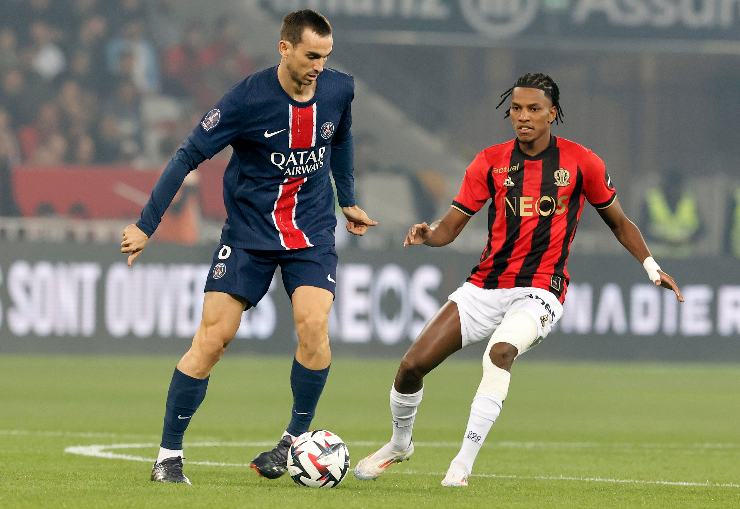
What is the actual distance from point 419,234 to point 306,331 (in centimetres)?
73

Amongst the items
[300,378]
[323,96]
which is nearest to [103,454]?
[300,378]

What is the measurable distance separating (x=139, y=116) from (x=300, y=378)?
540 inches

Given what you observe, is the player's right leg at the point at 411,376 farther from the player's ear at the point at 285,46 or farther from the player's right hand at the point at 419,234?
the player's ear at the point at 285,46

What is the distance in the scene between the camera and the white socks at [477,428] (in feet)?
22.5

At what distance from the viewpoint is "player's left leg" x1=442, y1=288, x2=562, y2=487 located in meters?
6.85

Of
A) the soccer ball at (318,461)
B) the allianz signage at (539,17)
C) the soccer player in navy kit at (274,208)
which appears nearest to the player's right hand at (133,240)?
the soccer player in navy kit at (274,208)

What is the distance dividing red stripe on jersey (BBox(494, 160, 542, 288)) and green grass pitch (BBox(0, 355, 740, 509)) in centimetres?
94

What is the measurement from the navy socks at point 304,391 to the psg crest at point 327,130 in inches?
39.4

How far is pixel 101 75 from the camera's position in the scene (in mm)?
20500

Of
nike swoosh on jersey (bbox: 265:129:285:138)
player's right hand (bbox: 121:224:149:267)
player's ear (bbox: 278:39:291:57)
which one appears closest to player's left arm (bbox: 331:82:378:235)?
nike swoosh on jersey (bbox: 265:129:285:138)

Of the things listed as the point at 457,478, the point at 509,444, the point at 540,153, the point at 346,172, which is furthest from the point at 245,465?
the point at 509,444

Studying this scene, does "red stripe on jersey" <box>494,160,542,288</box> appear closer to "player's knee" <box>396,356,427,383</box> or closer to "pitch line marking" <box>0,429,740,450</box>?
"player's knee" <box>396,356,427,383</box>

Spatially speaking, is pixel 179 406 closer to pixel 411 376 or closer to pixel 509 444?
pixel 411 376

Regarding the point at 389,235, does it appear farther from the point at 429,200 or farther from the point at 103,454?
the point at 103,454
